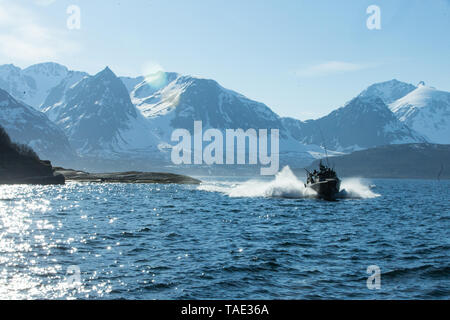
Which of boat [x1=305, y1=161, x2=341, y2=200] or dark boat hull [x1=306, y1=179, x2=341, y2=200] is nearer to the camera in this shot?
dark boat hull [x1=306, y1=179, x2=341, y2=200]

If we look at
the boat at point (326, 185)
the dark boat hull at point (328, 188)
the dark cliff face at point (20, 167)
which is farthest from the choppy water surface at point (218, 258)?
the dark cliff face at point (20, 167)

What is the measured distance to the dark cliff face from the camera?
14425 centimetres

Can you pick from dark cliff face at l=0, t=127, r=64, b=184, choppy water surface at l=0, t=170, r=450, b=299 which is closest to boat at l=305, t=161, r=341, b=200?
choppy water surface at l=0, t=170, r=450, b=299

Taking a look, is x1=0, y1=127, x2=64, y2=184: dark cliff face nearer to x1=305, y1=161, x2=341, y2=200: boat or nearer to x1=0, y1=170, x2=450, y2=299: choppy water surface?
x1=305, y1=161, x2=341, y2=200: boat

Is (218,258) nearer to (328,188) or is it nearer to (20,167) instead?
(328,188)

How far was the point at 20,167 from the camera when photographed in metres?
151

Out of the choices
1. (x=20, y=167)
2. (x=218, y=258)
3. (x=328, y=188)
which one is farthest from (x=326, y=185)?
(x=20, y=167)

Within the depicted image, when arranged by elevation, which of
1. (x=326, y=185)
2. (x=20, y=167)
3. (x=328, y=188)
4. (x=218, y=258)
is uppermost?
(x=20, y=167)

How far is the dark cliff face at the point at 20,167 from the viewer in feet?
473

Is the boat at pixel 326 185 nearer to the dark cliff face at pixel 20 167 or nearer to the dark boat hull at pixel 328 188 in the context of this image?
the dark boat hull at pixel 328 188

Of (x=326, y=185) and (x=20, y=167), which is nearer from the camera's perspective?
(x=326, y=185)

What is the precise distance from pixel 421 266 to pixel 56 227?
100 feet

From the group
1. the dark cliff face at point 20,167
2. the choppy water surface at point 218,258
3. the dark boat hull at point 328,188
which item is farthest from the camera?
the dark cliff face at point 20,167
